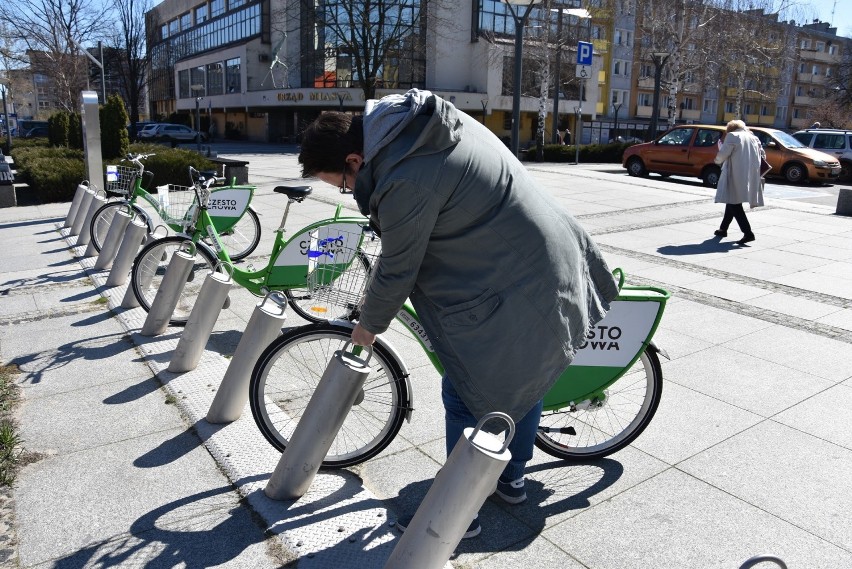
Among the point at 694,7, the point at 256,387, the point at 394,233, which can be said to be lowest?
the point at 256,387

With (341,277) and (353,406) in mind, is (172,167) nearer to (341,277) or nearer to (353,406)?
(341,277)

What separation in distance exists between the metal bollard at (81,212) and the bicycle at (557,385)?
7353 millimetres

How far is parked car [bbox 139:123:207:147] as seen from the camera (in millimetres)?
43119

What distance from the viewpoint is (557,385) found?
10.9 feet

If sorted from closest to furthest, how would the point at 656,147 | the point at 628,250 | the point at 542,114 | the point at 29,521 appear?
the point at 29,521
the point at 628,250
the point at 656,147
the point at 542,114

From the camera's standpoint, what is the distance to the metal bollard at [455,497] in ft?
6.79

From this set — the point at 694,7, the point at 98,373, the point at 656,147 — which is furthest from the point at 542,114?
the point at 98,373

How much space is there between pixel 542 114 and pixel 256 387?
109 feet

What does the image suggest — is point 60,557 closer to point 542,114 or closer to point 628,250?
point 628,250

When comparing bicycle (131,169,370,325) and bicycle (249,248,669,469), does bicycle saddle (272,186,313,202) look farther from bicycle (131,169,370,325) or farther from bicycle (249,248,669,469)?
bicycle (249,248,669,469)

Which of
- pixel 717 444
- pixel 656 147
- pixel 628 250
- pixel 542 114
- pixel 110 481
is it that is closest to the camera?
pixel 110 481

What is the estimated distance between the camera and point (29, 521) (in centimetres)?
294

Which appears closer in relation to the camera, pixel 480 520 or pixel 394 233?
pixel 394 233

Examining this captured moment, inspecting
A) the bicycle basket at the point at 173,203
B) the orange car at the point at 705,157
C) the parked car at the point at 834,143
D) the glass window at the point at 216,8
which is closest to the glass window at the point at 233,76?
the glass window at the point at 216,8
